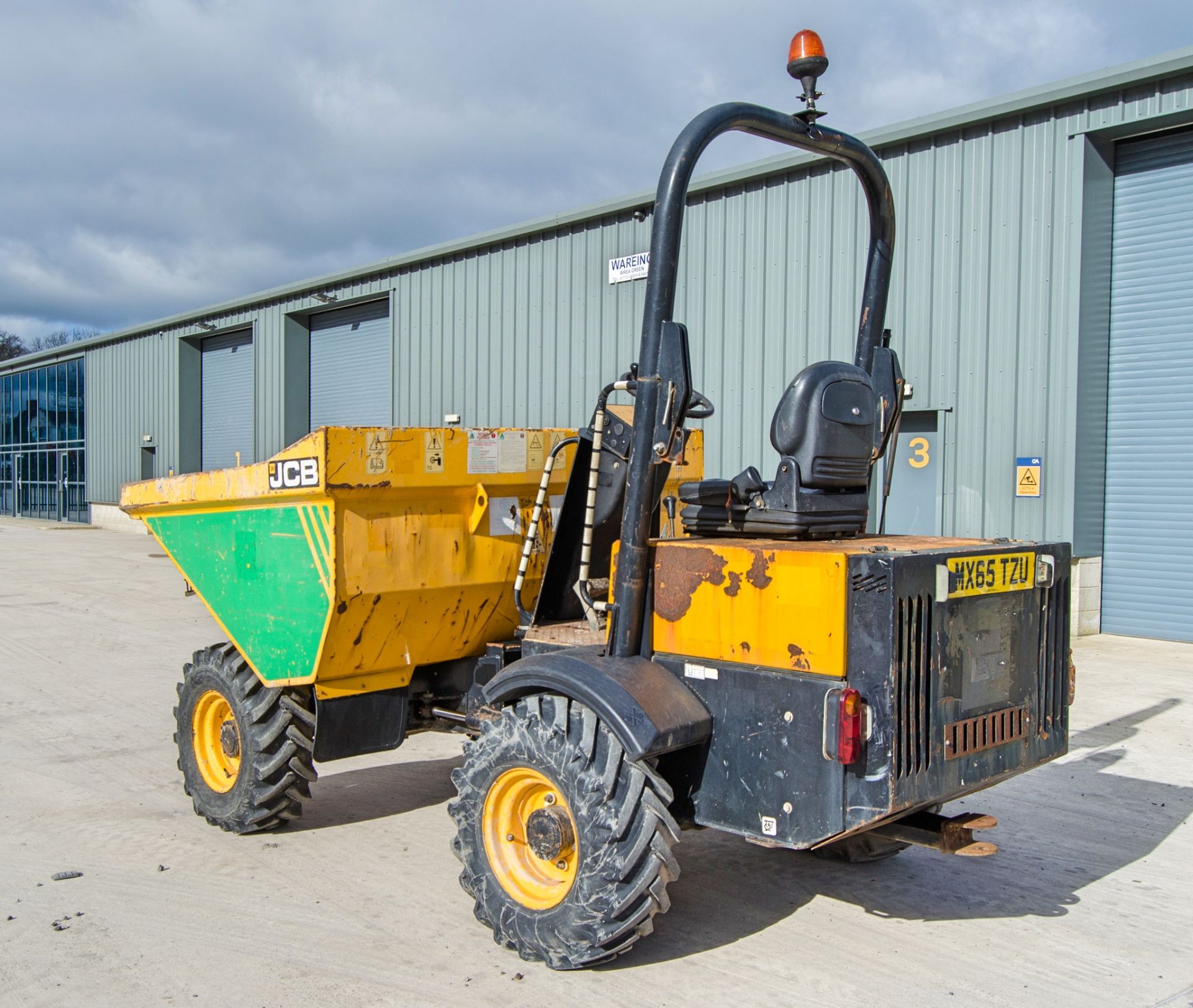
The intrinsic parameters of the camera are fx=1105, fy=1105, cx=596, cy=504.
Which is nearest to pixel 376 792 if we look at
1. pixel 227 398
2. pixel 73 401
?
pixel 227 398

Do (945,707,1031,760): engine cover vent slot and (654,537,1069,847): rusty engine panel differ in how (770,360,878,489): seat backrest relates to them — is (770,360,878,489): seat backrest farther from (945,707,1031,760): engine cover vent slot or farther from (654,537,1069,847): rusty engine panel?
(945,707,1031,760): engine cover vent slot

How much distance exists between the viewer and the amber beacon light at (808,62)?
3.96 m

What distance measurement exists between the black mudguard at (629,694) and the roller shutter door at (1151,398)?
958cm

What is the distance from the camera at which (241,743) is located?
16.9 feet

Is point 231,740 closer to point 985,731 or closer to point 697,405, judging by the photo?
point 697,405

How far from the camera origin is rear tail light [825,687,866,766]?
11.0ft

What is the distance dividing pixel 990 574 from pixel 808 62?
1930 mm

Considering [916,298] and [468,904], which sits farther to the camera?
[916,298]

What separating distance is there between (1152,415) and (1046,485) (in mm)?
1366

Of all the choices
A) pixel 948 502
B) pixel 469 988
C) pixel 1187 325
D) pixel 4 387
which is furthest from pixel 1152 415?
pixel 4 387

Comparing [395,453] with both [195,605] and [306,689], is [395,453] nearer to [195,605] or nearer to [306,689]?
[306,689]

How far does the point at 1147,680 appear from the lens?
9.47m

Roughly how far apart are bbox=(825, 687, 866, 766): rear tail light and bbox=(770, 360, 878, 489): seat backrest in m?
0.86

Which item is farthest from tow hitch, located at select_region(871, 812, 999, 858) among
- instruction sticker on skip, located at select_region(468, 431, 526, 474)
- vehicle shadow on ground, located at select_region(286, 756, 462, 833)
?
vehicle shadow on ground, located at select_region(286, 756, 462, 833)
